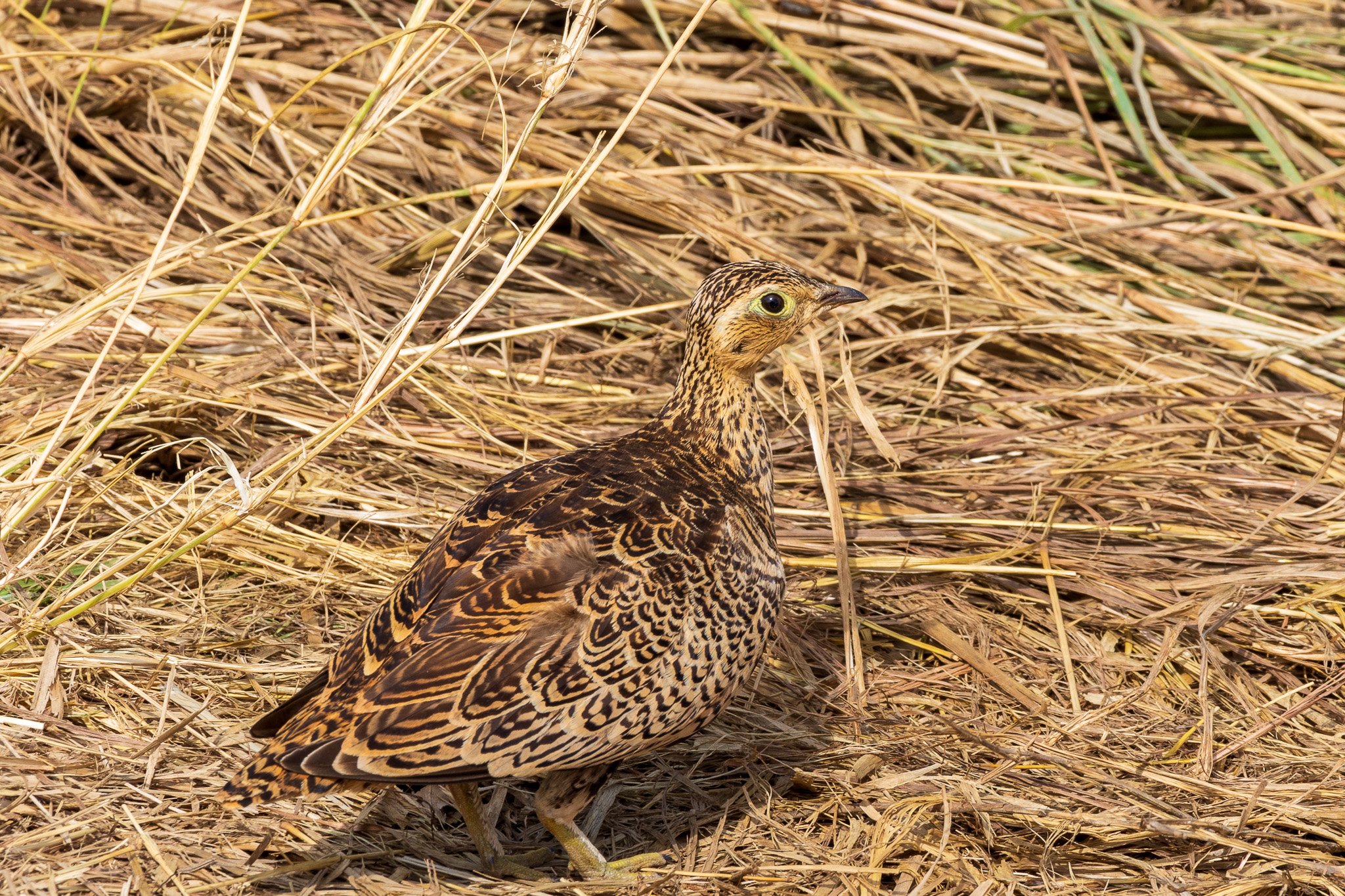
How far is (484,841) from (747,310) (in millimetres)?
1696

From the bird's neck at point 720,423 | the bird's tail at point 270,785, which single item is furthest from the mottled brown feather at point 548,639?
the bird's neck at point 720,423

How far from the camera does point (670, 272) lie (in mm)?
5988

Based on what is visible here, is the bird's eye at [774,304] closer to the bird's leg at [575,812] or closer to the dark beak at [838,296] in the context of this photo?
the dark beak at [838,296]

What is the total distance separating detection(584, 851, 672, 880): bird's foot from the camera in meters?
3.71

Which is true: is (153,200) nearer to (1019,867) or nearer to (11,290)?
(11,290)

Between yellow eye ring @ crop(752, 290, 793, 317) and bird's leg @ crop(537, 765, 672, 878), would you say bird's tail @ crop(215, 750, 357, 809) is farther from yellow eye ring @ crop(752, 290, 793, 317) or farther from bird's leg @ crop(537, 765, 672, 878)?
yellow eye ring @ crop(752, 290, 793, 317)

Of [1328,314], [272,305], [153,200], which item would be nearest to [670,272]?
[272,305]

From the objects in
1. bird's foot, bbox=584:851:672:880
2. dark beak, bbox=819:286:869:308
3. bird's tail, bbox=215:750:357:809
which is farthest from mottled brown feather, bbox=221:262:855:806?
dark beak, bbox=819:286:869:308

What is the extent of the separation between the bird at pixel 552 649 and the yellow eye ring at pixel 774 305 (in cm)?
51

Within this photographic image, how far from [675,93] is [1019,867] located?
4131 millimetres

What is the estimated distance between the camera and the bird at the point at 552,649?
3.30 metres

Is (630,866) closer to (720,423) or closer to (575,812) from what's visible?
(575,812)

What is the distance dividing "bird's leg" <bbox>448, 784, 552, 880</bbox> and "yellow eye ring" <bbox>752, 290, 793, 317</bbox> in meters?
1.62

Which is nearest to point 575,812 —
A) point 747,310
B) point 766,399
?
point 747,310
